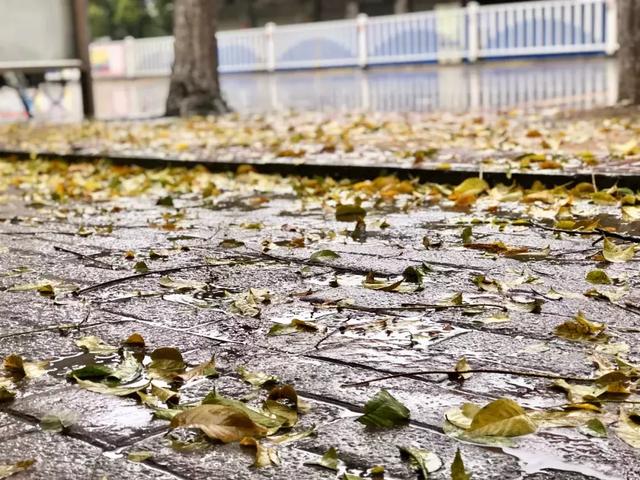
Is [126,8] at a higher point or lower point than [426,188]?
higher

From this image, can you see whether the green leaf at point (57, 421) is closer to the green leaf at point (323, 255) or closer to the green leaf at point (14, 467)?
the green leaf at point (14, 467)

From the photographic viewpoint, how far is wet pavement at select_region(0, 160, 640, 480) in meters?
2.16

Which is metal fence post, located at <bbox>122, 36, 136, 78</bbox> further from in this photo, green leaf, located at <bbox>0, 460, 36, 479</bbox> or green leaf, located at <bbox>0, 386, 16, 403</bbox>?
green leaf, located at <bbox>0, 460, 36, 479</bbox>

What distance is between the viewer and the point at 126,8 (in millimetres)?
44750

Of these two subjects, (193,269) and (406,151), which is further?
(406,151)

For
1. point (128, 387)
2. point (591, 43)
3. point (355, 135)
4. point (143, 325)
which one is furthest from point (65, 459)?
point (591, 43)

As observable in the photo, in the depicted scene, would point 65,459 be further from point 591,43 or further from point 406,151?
point 591,43

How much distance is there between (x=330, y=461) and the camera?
2.08m

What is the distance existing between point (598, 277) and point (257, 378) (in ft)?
4.91

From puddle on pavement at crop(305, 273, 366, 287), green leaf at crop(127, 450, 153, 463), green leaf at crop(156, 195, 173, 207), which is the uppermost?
green leaf at crop(127, 450, 153, 463)

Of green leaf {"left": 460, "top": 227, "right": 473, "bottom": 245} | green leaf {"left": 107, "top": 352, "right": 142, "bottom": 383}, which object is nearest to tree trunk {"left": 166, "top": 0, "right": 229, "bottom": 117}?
green leaf {"left": 460, "top": 227, "right": 473, "bottom": 245}

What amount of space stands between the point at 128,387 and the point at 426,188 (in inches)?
152

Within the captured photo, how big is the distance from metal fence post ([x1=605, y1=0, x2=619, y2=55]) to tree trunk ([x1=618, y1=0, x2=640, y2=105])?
50.3 ft

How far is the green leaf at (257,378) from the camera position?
2.59 m
